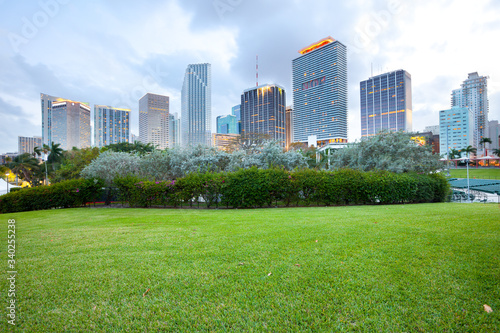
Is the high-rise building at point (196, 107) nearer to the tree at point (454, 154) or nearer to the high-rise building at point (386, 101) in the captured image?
the high-rise building at point (386, 101)

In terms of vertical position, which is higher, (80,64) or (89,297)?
(80,64)

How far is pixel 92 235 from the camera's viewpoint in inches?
206

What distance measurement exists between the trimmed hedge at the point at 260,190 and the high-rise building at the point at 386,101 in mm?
128795

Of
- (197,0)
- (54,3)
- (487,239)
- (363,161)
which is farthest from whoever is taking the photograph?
(363,161)

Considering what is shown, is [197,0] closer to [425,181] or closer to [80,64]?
[80,64]

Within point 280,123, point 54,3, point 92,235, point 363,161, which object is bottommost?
point 92,235

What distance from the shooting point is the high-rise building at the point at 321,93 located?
11288 centimetres

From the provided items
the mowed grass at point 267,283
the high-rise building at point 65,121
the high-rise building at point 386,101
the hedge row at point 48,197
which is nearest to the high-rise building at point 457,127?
the high-rise building at point 386,101

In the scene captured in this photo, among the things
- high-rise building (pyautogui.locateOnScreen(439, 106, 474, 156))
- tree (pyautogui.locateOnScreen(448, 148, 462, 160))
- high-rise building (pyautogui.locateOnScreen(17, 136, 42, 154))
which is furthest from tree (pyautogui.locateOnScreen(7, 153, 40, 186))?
high-rise building (pyautogui.locateOnScreen(439, 106, 474, 156))

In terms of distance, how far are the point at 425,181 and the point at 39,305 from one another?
1702cm

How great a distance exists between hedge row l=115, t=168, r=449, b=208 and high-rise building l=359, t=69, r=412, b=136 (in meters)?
129

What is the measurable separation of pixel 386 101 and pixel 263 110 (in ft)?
294

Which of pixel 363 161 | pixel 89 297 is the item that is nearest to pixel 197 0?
pixel 89 297

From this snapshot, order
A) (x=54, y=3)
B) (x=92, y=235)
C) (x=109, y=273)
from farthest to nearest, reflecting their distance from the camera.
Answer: (x=54, y=3) < (x=92, y=235) < (x=109, y=273)
